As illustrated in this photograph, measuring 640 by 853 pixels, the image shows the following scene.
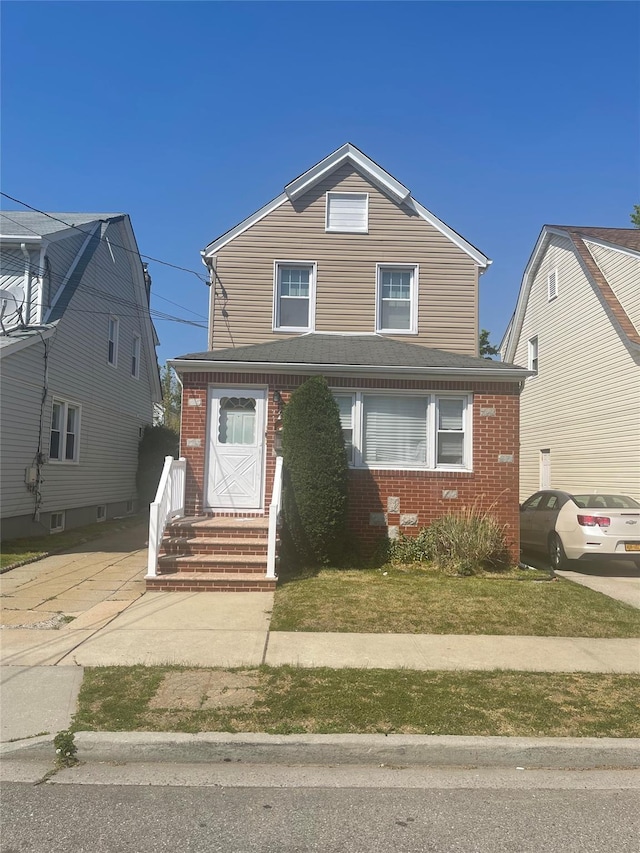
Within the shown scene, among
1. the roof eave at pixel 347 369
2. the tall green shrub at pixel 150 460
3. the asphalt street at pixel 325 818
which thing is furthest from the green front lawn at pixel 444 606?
the tall green shrub at pixel 150 460

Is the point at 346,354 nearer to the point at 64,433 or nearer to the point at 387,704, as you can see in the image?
the point at 387,704

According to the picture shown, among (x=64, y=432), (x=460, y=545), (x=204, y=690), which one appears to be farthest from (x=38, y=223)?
(x=204, y=690)

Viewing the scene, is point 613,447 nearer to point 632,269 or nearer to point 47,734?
point 632,269

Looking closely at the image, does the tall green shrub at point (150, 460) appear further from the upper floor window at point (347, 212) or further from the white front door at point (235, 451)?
the upper floor window at point (347, 212)

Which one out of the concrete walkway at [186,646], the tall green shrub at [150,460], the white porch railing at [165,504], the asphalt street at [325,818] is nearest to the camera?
the asphalt street at [325,818]

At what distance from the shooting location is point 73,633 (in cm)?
664

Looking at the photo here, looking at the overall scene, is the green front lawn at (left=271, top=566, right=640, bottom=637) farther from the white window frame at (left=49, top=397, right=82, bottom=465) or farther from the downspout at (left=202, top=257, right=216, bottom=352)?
the white window frame at (left=49, top=397, right=82, bottom=465)

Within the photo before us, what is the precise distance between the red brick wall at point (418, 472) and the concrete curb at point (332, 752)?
21.6 feet

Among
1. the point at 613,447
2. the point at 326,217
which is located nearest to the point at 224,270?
the point at 326,217

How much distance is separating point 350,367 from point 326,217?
15.1ft

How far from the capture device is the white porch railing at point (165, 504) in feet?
28.4

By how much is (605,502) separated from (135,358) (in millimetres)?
15073

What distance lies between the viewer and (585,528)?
10.5 meters

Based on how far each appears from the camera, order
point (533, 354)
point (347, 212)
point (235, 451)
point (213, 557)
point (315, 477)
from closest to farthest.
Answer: point (213, 557) < point (315, 477) < point (235, 451) < point (347, 212) < point (533, 354)
